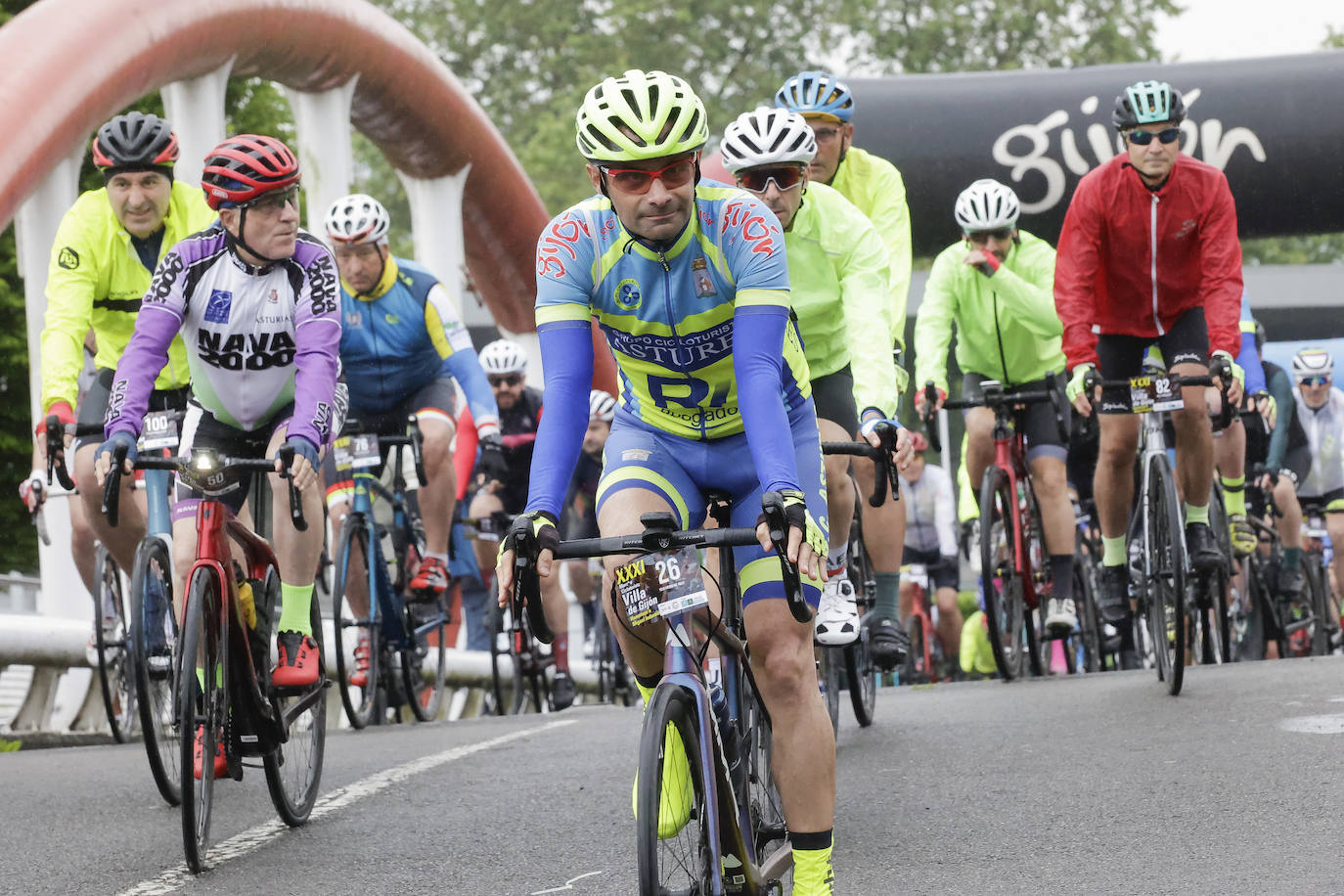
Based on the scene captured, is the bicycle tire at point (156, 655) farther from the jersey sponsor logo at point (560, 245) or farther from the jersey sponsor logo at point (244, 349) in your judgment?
the jersey sponsor logo at point (560, 245)

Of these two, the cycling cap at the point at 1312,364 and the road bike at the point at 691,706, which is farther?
the cycling cap at the point at 1312,364

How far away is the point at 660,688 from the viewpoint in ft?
13.4

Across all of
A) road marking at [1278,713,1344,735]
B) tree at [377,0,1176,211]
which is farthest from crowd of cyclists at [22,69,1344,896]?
tree at [377,0,1176,211]

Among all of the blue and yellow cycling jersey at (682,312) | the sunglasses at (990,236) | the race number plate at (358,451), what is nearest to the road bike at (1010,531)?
the sunglasses at (990,236)

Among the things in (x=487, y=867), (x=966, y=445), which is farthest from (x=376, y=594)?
(x=487, y=867)

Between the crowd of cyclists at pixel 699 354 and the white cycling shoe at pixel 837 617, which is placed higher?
the crowd of cyclists at pixel 699 354

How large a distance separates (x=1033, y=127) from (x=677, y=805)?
13.2 meters

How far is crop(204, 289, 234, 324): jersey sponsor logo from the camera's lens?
6.82 meters

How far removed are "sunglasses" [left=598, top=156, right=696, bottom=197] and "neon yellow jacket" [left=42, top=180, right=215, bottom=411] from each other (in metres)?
4.17

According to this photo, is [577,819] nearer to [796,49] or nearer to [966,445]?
[966,445]

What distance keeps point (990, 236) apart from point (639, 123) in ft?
20.7

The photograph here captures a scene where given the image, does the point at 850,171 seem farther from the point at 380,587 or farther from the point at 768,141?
the point at 380,587

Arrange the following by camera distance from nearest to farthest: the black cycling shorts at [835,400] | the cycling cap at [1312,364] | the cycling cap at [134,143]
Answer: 1. the black cycling shorts at [835,400]
2. the cycling cap at [134,143]
3. the cycling cap at [1312,364]

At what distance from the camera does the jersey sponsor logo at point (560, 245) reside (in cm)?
474
